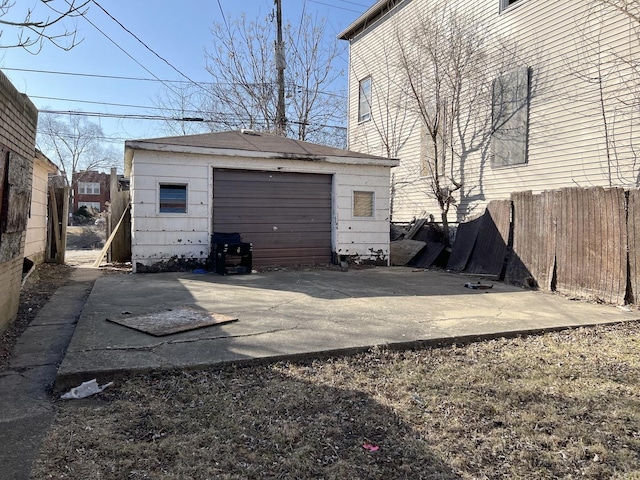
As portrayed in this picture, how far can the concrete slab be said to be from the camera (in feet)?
11.7

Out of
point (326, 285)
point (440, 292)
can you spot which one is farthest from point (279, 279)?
point (440, 292)

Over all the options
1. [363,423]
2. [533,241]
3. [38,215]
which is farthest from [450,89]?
[38,215]

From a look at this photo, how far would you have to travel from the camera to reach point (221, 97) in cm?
1862

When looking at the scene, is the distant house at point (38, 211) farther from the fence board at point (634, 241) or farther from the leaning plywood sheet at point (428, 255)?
the fence board at point (634, 241)

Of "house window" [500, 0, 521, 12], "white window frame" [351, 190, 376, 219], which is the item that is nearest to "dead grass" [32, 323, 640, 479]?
"white window frame" [351, 190, 376, 219]

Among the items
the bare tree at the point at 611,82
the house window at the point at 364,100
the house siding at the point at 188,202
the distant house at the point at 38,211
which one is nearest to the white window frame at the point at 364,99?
the house window at the point at 364,100

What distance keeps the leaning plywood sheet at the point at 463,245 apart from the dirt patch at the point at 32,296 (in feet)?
26.4

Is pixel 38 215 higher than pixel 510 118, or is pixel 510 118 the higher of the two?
pixel 510 118

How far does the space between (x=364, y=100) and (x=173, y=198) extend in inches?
364

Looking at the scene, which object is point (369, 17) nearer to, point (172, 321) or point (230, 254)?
point (230, 254)

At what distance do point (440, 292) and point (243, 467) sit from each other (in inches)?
213

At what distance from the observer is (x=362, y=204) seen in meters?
10.6

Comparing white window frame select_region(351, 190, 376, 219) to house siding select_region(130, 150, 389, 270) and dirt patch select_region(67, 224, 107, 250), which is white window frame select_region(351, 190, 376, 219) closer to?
house siding select_region(130, 150, 389, 270)

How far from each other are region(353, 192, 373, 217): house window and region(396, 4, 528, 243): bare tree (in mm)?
2065
